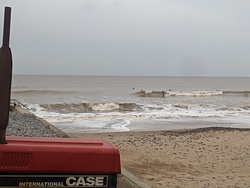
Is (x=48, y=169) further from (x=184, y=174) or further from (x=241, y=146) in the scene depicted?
(x=241, y=146)

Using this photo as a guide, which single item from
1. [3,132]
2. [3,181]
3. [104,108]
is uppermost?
[3,132]

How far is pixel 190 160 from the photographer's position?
10.9 metres

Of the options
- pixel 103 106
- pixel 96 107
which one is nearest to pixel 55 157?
pixel 96 107

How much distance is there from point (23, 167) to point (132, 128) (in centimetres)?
1818

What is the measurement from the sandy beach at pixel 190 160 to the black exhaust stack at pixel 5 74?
5.92 meters

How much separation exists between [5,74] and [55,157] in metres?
0.71

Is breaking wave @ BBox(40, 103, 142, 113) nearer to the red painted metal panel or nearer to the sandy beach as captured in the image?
the sandy beach

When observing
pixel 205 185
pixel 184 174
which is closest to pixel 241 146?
pixel 184 174

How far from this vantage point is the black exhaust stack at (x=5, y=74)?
7.77 ft

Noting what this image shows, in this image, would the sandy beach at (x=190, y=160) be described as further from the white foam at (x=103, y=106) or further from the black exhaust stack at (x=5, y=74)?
the white foam at (x=103, y=106)

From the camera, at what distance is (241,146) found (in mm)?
13914

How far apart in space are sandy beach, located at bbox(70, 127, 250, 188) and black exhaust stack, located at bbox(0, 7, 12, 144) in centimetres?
592

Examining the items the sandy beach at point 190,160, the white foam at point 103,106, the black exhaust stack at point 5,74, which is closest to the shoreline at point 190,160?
the sandy beach at point 190,160

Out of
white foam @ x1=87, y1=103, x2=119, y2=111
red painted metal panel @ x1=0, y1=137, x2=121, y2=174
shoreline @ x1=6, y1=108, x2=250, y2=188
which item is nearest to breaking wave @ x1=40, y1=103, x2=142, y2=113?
white foam @ x1=87, y1=103, x2=119, y2=111
